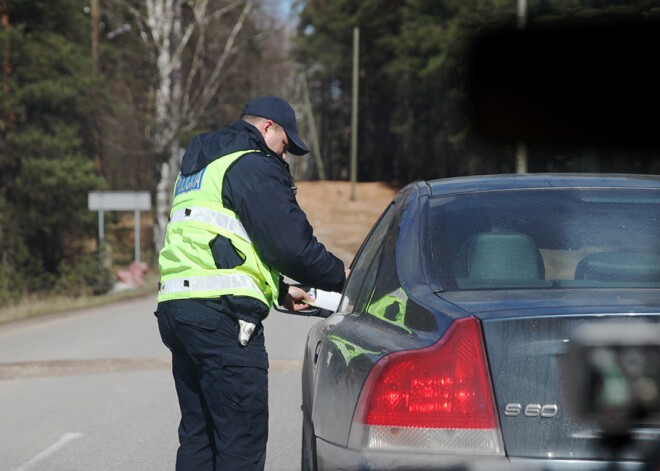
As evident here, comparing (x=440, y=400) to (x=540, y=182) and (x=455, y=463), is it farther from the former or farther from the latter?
(x=540, y=182)

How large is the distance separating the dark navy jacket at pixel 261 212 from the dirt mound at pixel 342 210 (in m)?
29.5

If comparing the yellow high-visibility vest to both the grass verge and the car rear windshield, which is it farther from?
the grass verge

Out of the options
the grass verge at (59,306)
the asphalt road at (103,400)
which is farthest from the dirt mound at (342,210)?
the asphalt road at (103,400)

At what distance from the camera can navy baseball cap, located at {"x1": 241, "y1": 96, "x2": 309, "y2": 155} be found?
4.12 meters

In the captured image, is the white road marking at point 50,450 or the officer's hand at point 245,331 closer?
the officer's hand at point 245,331

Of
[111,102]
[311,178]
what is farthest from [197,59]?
[311,178]

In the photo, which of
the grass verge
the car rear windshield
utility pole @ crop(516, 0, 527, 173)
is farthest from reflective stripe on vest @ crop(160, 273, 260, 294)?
utility pole @ crop(516, 0, 527, 173)

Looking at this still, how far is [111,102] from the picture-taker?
34656mm

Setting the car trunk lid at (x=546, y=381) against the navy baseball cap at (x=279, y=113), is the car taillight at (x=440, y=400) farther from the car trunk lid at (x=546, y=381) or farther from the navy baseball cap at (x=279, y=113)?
the navy baseball cap at (x=279, y=113)

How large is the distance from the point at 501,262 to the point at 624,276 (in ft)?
1.39

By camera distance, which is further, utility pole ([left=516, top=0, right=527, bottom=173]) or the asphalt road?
utility pole ([left=516, top=0, right=527, bottom=173])

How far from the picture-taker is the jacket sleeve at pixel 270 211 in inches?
149

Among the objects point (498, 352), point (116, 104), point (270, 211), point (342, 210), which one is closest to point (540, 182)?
point (270, 211)

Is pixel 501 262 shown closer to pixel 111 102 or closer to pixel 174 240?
pixel 174 240
